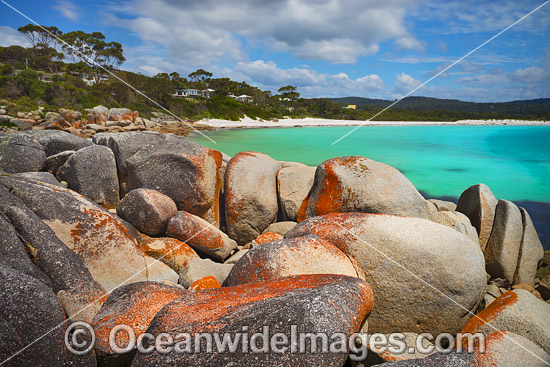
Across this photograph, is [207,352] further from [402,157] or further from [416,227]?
[402,157]

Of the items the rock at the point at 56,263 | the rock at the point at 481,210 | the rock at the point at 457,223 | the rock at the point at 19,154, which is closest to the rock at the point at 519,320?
the rock at the point at 457,223

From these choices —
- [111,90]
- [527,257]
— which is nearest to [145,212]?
[527,257]

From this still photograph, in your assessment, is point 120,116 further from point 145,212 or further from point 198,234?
point 198,234

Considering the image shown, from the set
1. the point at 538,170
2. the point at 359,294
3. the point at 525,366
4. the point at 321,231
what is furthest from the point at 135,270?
the point at 538,170

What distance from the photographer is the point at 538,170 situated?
22266 millimetres

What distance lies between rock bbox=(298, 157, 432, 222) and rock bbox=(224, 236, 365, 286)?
1.60m

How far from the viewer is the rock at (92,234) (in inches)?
171

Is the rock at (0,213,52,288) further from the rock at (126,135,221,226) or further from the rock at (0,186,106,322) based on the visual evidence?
the rock at (126,135,221,226)

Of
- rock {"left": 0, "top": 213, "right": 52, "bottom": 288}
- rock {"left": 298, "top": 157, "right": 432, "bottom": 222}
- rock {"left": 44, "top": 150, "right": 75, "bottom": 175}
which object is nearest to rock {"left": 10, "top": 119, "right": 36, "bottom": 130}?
rock {"left": 44, "top": 150, "right": 75, "bottom": 175}

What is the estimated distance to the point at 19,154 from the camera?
6586 millimetres

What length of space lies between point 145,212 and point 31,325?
Answer: 319 cm

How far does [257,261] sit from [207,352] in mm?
1315

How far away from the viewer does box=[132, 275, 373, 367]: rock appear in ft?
7.14

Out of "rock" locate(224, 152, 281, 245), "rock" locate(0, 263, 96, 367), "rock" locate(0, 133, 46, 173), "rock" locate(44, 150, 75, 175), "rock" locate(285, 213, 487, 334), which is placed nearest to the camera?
"rock" locate(0, 263, 96, 367)
